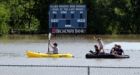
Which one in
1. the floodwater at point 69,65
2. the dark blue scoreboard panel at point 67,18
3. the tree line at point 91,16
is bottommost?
the tree line at point 91,16

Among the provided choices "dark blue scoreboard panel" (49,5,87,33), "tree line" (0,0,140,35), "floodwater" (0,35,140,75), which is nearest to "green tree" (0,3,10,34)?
"tree line" (0,0,140,35)

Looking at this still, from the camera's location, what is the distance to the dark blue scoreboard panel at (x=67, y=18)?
73.1m

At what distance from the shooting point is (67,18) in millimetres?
73500

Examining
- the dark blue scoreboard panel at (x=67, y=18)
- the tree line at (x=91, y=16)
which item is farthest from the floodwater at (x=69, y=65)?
the dark blue scoreboard panel at (x=67, y=18)

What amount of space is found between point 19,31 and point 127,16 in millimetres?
18947

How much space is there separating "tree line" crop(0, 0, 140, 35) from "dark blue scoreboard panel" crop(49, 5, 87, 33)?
21420mm

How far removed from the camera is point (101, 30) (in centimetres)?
9744


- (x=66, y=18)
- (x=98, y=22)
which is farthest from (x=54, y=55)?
(x=98, y=22)

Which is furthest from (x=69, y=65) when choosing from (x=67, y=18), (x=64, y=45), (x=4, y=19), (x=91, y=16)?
(x=91, y=16)

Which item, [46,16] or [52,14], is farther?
[46,16]

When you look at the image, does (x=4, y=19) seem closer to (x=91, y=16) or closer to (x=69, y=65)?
(x=91, y=16)

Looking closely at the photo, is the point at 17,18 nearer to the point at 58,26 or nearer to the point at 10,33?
the point at 10,33

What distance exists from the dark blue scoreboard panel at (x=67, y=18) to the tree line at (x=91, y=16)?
70.3 ft

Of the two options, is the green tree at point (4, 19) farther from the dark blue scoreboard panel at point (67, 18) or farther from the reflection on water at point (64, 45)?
the dark blue scoreboard panel at point (67, 18)
